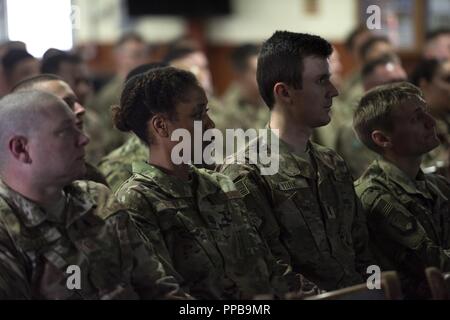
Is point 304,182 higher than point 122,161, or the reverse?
point 304,182

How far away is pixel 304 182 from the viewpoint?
2711 millimetres

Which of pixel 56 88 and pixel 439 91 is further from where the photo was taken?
pixel 439 91

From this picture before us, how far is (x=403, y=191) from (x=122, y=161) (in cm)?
105

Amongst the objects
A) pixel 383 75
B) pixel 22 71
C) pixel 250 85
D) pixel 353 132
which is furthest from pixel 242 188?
pixel 250 85

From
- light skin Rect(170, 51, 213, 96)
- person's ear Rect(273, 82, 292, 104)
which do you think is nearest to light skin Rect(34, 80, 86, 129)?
person's ear Rect(273, 82, 292, 104)

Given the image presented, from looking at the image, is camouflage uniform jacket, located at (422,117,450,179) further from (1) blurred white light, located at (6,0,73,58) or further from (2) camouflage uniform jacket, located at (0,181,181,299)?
(1) blurred white light, located at (6,0,73,58)

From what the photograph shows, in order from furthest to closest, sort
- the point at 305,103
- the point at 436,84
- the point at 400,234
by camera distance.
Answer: the point at 436,84 → the point at 400,234 → the point at 305,103

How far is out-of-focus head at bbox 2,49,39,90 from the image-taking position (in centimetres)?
436

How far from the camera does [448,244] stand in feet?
9.87

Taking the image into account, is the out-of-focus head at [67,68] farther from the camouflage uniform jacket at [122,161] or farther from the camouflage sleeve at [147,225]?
the camouflage sleeve at [147,225]

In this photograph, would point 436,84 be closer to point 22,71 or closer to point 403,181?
point 403,181

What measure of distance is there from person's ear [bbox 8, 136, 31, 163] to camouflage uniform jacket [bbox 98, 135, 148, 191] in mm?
1064

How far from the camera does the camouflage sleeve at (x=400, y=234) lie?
2.81 metres

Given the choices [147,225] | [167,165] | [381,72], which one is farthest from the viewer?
[381,72]
